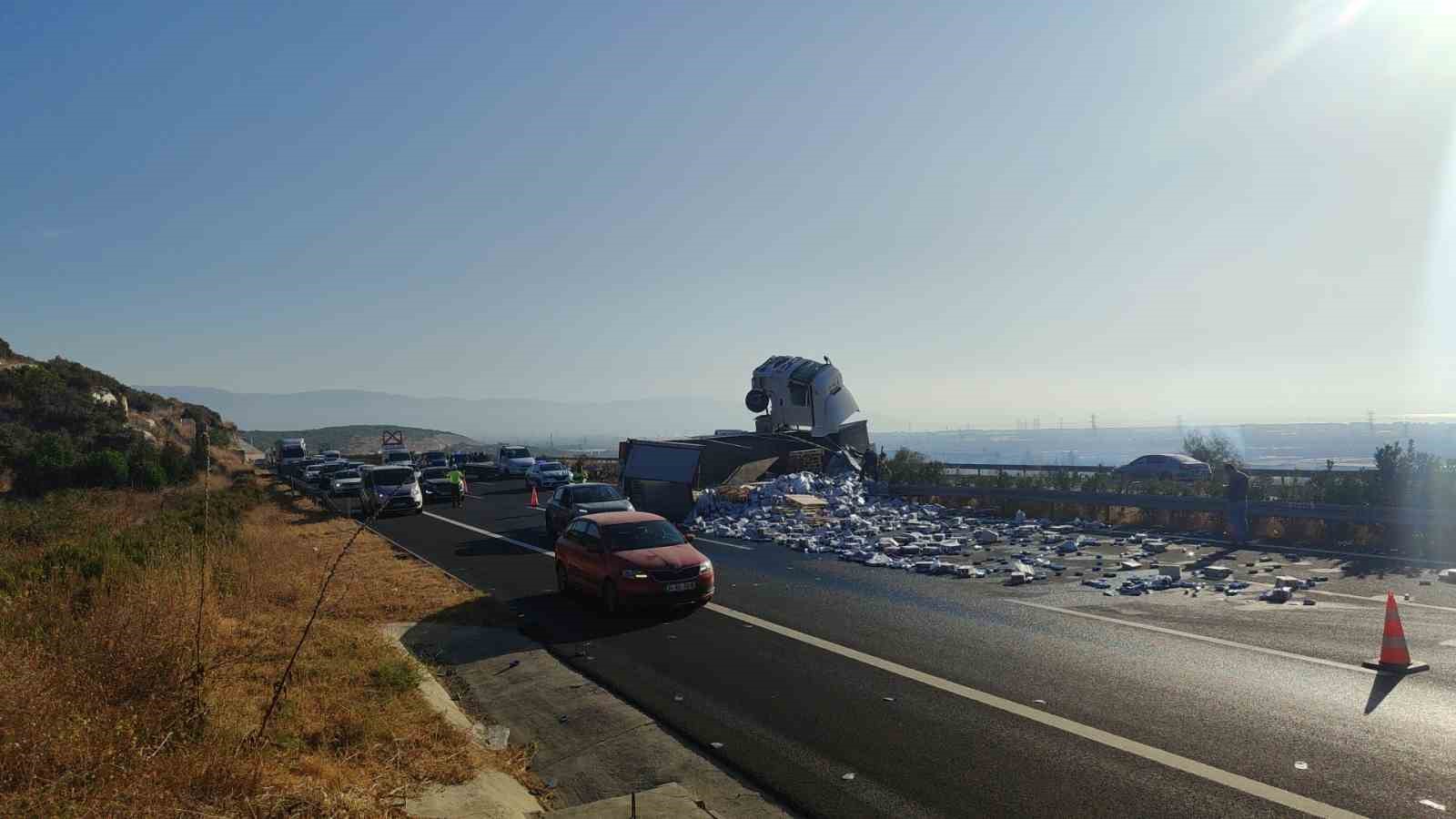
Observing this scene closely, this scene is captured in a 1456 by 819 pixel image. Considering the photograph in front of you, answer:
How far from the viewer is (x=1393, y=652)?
28.5 ft

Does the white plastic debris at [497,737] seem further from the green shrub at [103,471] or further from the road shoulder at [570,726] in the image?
the green shrub at [103,471]

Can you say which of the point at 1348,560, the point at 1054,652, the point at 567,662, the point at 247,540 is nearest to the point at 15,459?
Result: the point at 247,540

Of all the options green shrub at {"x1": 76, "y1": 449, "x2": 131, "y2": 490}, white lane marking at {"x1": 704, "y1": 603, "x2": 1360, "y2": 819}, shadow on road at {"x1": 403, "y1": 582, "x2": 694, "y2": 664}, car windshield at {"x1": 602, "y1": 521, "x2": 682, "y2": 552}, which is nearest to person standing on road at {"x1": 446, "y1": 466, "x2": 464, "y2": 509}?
green shrub at {"x1": 76, "y1": 449, "x2": 131, "y2": 490}

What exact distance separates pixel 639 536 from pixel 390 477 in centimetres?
2052

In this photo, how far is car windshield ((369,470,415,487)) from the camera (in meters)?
30.7

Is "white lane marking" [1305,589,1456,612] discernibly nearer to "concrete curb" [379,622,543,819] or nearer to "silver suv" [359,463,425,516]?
"concrete curb" [379,622,543,819]

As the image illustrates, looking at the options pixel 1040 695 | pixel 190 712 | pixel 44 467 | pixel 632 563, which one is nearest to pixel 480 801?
pixel 190 712

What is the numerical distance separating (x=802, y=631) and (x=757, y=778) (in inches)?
192

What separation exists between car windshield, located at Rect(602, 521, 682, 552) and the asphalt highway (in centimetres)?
109

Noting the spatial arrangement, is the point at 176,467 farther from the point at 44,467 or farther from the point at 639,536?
the point at 639,536

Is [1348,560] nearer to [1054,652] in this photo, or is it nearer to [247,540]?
[1054,652]

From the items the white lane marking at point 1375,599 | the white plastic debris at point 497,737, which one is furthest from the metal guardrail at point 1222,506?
the white plastic debris at point 497,737

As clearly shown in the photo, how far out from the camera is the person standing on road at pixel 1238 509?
17.2m

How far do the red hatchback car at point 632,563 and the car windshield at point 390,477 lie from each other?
1821 centimetres
